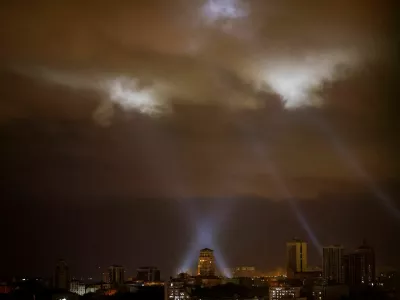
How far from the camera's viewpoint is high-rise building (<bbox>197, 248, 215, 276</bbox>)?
11.0 metres

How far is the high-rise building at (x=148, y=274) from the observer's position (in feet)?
31.3

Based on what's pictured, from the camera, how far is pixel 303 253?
977cm

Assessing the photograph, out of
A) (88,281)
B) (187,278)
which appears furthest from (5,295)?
(187,278)

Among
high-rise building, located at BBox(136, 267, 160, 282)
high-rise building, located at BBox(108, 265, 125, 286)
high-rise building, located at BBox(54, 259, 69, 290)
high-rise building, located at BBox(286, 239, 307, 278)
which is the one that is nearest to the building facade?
high-rise building, located at BBox(286, 239, 307, 278)

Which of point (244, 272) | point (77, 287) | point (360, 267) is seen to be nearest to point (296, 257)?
point (244, 272)

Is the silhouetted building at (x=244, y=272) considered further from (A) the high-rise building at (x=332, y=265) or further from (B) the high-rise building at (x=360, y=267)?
(B) the high-rise building at (x=360, y=267)

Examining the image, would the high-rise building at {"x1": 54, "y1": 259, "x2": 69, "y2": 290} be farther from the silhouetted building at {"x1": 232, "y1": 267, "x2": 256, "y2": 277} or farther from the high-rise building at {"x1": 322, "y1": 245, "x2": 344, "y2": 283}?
the high-rise building at {"x1": 322, "y1": 245, "x2": 344, "y2": 283}

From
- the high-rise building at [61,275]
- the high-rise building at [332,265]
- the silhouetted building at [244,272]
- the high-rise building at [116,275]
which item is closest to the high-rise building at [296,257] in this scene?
the high-rise building at [332,265]

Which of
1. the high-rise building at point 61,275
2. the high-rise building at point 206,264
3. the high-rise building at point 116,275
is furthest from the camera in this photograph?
the high-rise building at point 206,264

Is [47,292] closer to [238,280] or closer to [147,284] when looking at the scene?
[147,284]

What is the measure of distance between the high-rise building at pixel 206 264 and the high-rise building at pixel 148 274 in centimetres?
112

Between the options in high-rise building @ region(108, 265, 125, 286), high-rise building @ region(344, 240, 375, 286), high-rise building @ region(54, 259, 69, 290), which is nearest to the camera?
high-rise building @ region(344, 240, 375, 286)

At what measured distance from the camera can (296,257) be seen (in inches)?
394

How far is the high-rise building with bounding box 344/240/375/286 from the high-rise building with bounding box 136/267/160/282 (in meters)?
2.43
